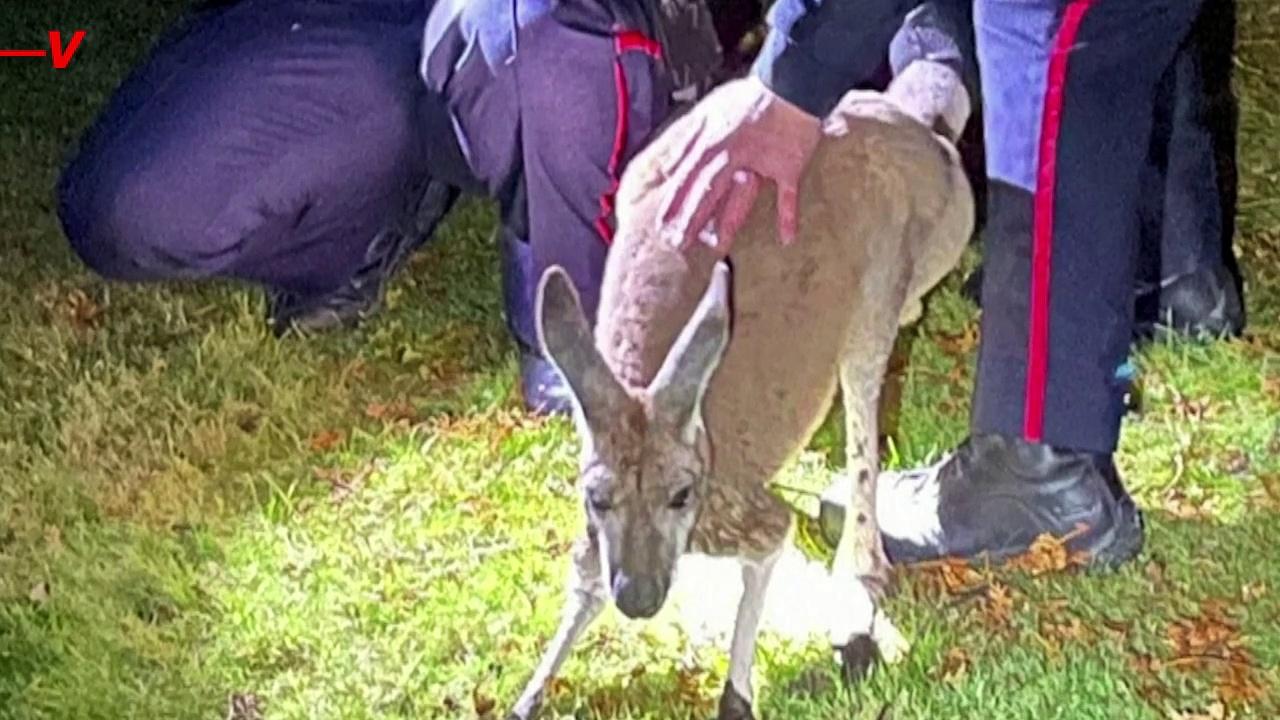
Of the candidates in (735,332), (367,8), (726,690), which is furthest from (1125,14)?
(367,8)

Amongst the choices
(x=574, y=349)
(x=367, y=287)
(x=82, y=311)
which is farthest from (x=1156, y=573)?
(x=82, y=311)

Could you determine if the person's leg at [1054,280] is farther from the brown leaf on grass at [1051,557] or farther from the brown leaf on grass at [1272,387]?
the brown leaf on grass at [1272,387]

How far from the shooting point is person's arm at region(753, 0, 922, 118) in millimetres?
1659

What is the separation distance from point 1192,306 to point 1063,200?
650mm


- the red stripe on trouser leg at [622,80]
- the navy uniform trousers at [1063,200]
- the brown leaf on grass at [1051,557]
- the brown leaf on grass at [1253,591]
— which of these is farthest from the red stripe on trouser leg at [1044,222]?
the red stripe on trouser leg at [622,80]

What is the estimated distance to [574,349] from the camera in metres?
1.39

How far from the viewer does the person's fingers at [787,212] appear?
148 centimetres

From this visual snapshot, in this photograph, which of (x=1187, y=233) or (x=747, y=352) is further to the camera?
(x=1187, y=233)

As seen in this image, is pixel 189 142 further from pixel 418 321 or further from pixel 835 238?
pixel 835 238

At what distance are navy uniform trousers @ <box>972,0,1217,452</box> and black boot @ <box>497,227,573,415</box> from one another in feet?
1.46

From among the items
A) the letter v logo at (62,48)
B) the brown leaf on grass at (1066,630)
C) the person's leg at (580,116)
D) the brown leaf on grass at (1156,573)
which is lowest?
the letter v logo at (62,48)

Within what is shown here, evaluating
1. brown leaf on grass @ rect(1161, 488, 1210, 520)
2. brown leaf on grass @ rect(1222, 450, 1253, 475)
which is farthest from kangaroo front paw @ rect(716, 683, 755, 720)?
Answer: brown leaf on grass @ rect(1222, 450, 1253, 475)

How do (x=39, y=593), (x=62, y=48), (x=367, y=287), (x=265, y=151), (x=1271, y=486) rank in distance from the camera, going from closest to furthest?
1. (x=39, y=593)
2. (x=1271, y=486)
3. (x=265, y=151)
4. (x=367, y=287)
5. (x=62, y=48)

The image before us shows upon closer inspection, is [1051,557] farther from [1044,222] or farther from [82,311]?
[82,311]
